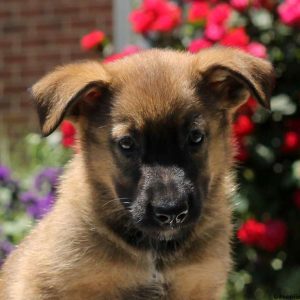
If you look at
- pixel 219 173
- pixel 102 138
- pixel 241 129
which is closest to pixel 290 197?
pixel 241 129

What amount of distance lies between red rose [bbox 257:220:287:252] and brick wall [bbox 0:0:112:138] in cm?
424

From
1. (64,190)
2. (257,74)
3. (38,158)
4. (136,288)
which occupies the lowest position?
(38,158)

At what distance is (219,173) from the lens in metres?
4.27

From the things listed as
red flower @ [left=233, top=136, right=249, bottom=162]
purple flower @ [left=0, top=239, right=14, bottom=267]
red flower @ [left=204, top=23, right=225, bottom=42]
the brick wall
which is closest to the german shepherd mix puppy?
purple flower @ [left=0, top=239, right=14, bottom=267]

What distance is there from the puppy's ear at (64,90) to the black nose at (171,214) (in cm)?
59

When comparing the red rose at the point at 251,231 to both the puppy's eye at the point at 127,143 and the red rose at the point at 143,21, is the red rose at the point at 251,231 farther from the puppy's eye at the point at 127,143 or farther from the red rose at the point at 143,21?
the puppy's eye at the point at 127,143

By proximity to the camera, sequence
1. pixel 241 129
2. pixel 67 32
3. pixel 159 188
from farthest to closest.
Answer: pixel 67 32 → pixel 241 129 → pixel 159 188

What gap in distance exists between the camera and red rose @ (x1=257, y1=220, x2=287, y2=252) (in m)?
5.87

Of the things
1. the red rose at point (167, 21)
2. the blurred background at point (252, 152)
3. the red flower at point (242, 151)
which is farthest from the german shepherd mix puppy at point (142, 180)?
the red rose at point (167, 21)

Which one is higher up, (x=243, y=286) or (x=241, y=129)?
(x=241, y=129)

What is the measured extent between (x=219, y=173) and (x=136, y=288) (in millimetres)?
713

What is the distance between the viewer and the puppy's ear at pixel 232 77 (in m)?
3.97

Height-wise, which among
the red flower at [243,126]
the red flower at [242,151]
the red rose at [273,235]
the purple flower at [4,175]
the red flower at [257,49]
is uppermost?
the red flower at [257,49]

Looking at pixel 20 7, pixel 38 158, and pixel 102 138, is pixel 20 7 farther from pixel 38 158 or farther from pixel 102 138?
pixel 102 138
